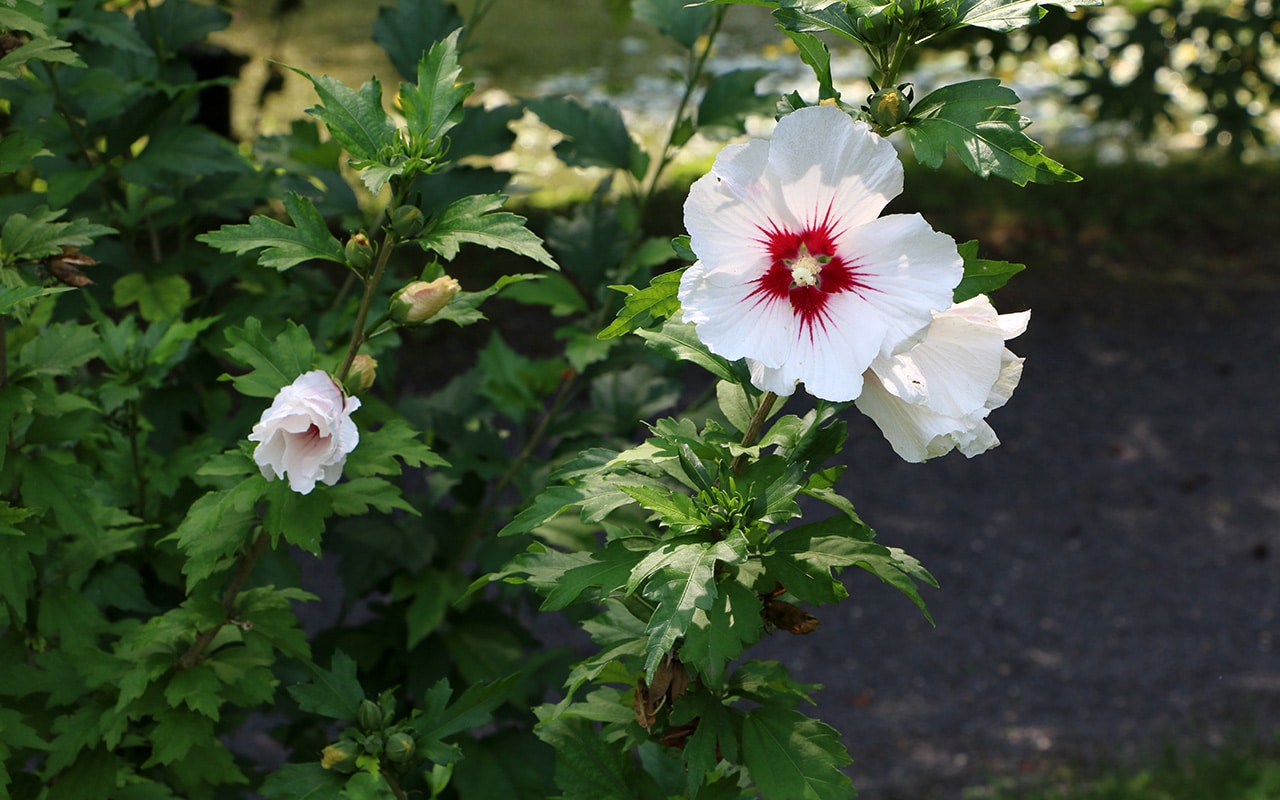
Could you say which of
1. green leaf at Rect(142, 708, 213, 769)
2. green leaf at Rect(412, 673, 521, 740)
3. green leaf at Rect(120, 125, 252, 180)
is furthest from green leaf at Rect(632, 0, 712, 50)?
green leaf at Rect(142, 708, 213, 769)

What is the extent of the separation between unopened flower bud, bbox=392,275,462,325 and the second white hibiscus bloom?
34 centimetres

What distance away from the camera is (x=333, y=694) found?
4.63 feet

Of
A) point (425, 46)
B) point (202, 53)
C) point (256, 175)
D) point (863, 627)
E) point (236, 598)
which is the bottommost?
point (863, 627)

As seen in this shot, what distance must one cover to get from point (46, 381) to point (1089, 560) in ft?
12.6

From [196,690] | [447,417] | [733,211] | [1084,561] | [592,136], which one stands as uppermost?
[733,211]

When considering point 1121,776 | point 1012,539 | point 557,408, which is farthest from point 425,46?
point 1012,539

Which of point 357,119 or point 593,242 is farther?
point 593,242

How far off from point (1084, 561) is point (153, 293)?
348 cm

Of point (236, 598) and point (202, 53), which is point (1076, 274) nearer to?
point (202, 53)

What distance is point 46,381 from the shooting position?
149cm

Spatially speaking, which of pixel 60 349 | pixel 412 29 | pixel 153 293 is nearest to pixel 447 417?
pixel 153 293

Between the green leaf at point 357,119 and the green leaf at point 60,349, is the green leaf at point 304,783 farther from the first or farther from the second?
the green leaf at point 357,119

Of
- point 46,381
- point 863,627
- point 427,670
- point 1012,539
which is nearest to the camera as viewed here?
point 46,381

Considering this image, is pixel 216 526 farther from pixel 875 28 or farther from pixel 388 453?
pixel 875 28
